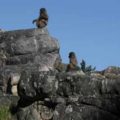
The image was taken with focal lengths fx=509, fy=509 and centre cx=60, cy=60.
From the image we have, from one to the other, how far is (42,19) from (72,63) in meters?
2.34

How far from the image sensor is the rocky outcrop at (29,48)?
16312 mm

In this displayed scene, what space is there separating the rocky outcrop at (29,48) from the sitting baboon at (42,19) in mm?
299

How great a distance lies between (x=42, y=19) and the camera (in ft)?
57.7

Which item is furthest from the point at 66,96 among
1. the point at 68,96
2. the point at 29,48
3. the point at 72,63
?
the point at 29,48

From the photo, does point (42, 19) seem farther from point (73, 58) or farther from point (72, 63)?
point (72, 63)

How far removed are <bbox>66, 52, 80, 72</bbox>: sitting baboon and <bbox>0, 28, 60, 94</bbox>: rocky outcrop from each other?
500 millimetres

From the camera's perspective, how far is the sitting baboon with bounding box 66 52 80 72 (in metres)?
15.8

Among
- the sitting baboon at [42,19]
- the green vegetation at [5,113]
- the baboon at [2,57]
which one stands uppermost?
the sitting baboon at [42,19]

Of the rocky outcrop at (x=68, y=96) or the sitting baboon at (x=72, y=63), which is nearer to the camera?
the rocky outcrop at (x=68, y=96)

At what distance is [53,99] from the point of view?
1098 cm

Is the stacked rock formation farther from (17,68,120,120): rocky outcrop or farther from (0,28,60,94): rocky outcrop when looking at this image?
(0,28,60,94): rocky outcrop

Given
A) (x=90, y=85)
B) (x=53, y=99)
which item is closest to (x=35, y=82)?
(x=53, y=99)

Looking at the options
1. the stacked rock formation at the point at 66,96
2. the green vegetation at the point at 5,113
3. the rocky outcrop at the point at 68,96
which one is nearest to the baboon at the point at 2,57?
the green vegetation at the point at 5,113

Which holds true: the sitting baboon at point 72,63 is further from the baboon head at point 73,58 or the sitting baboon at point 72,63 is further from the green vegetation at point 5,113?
the green vegetation at point 5,113
